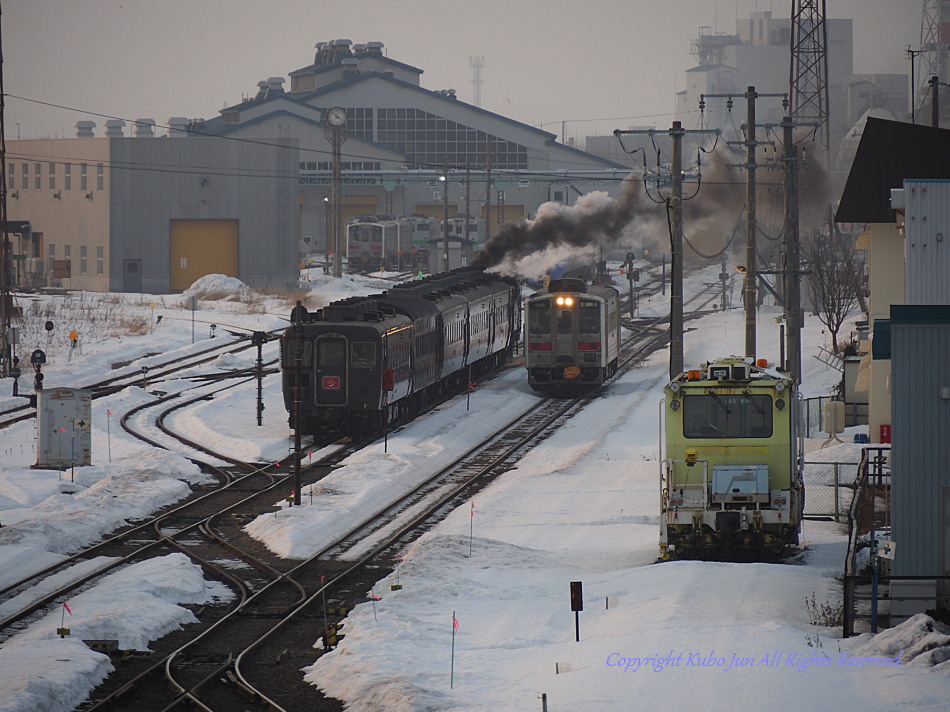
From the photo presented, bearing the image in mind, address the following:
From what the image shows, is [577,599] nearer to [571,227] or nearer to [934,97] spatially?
[934,97]

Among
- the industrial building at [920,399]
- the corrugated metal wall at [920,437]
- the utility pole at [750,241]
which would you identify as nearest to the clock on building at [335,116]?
the utility pole at [750,241]

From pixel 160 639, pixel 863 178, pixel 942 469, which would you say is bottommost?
pixel 160 639

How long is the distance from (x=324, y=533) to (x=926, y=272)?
11.0 meters

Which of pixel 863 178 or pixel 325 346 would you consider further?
pixel 325 346

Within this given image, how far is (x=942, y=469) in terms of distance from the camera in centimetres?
1653

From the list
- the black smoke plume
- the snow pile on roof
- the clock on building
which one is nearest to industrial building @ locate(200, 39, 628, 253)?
the clock on building

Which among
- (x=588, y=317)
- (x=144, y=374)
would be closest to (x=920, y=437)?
(x=588, y=317)

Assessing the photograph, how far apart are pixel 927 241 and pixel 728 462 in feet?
13.8

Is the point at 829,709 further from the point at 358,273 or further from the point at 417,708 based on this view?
the point at 358,273

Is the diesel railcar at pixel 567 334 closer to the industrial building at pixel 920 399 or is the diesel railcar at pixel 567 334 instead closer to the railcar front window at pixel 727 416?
the industrial building at pixel 920 399

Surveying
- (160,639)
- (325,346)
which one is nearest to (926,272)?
(160,639)

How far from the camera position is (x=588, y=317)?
40031 millimetres

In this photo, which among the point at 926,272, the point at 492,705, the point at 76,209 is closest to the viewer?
the point at 492,705

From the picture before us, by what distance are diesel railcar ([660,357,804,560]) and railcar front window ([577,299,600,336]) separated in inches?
788
